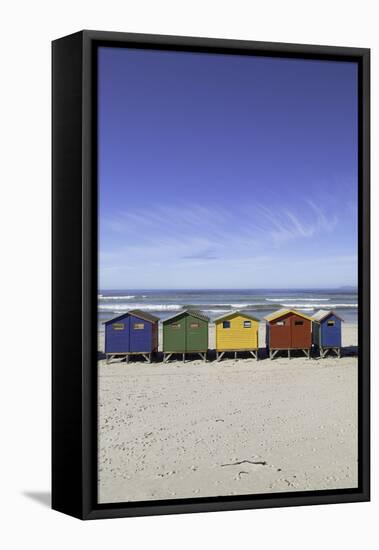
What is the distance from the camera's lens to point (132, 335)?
442cm

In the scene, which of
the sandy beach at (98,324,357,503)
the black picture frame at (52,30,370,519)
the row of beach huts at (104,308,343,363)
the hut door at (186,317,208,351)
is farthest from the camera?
the hut door at (186,317,208,351)

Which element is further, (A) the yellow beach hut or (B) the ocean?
(A) the yellow beach hut

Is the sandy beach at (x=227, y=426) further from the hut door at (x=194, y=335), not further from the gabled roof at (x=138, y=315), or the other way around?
the gabled roof at (x=138, y=315)

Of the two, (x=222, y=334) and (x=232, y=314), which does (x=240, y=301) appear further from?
(x=222, y=334)

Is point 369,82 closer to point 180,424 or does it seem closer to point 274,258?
point 274,258

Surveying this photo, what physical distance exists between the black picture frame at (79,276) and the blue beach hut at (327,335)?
103cm

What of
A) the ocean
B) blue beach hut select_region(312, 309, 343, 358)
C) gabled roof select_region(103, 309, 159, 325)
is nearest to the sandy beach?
blue beach hut select_region(312, 309, 343, 358)

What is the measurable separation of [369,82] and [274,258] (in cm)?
122

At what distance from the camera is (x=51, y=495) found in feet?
13.6

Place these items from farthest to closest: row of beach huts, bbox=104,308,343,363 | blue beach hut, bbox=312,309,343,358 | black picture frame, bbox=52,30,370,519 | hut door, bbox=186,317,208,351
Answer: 1. blue beach hut, bbox=312,309,343,358
2. hut door, bbox=186,317,208,351
3. row of beach huts, bbox=104,308,343,363
4. black picture frame, bbox=52,30,370,519

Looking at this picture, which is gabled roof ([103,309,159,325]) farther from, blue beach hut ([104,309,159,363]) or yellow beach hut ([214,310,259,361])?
yellow beach hut ([214,310,259,361])

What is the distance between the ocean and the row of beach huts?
0.04 meters

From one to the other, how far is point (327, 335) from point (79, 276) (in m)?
1.74

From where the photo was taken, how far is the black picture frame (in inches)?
154
